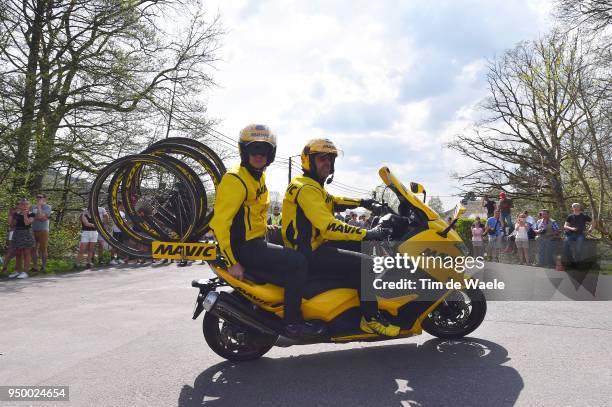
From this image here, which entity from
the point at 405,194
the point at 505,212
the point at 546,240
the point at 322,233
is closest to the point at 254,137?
the point at 322,233

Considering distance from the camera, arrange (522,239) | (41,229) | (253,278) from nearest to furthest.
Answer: (253,278) < (41,229) < (522,239)

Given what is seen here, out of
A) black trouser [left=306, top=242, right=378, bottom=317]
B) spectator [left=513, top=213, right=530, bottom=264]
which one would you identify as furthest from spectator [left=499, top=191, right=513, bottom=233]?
black trouser [left=306, top=242, right=378, bottom=317]

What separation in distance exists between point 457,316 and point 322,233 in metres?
1.72

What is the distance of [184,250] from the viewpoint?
4496 mm

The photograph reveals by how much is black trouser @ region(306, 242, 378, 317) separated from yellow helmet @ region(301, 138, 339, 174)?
807 mm

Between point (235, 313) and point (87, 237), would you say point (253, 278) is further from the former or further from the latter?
point (87, 237)

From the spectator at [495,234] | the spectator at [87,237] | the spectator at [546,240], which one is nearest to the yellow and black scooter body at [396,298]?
the spectator at [546,240]

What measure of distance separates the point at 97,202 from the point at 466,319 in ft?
12.7

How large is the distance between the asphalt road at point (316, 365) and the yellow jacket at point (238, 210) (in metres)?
1.07

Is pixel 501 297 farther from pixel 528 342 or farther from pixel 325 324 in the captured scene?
pixel 325 324

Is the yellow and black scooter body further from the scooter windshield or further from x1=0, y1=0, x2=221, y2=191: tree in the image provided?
x1=0, y1=0, x2=221, y2=191: tree

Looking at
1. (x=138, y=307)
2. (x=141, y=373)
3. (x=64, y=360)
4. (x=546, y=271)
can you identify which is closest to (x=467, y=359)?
(x=141, y=373)

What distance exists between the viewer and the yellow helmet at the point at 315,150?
4777 mm

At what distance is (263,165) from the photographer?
14.9 ft
